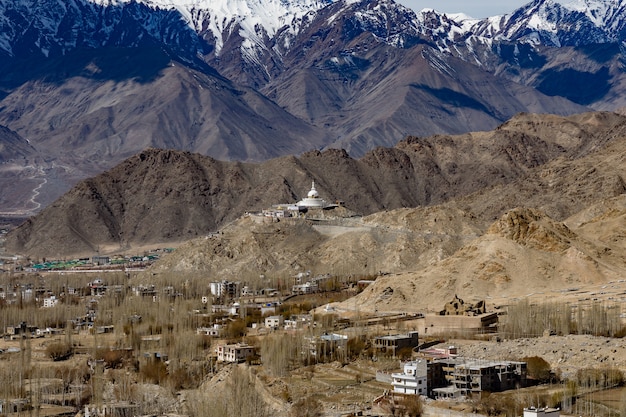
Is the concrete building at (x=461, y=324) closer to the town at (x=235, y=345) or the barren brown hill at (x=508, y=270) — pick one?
the town at (x=235, y=345)

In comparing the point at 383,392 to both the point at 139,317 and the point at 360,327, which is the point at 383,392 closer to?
the point at 360,327

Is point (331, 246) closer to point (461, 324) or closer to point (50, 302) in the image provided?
point (50, 302)

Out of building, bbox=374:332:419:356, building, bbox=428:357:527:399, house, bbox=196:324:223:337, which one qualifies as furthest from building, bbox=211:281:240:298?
building, bbox=428:357:527:399

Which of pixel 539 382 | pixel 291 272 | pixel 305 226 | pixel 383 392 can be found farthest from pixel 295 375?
pixel 305 226

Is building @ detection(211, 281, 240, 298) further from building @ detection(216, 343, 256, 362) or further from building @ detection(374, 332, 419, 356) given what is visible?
building @ detection(374, 332, 419, 356)

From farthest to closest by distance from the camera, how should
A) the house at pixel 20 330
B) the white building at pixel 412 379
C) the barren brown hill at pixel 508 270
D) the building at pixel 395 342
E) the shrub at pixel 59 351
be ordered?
1. the house at pixel 20 330
2. the barren brown hill at pixel 508 270
3. the shrub at pixel 59 351
4. the building at pixel 395 342
5. the white building at pixel 412 379

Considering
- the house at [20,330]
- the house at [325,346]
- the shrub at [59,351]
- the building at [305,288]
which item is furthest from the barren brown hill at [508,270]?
the house at [20,330]
